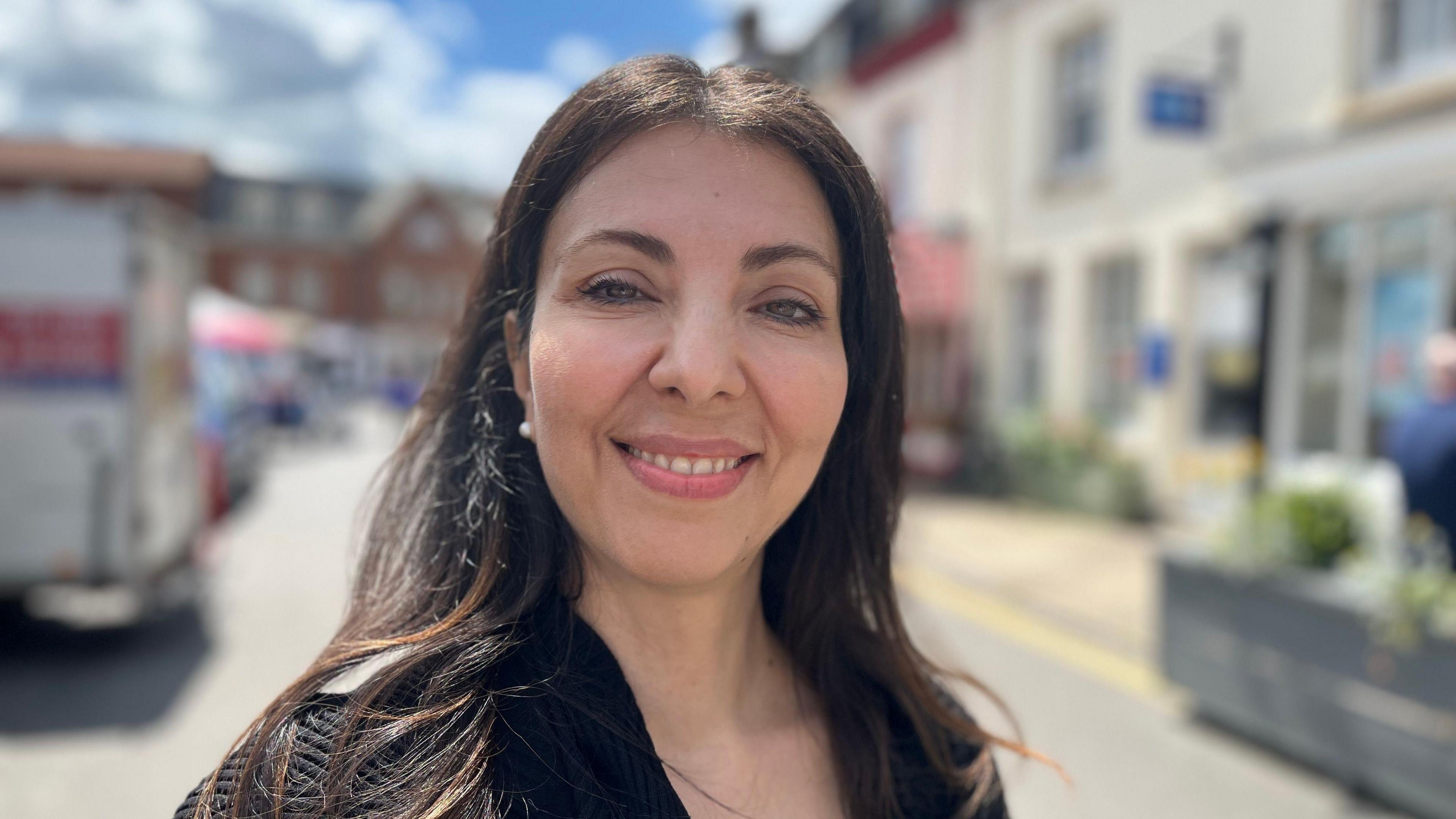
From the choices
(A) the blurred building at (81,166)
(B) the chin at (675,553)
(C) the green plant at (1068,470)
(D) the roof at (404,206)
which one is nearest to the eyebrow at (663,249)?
(B) the chin at (675,553)

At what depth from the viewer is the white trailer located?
6.28m

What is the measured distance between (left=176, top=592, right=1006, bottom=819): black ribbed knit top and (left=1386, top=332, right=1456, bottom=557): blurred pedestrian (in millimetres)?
4554

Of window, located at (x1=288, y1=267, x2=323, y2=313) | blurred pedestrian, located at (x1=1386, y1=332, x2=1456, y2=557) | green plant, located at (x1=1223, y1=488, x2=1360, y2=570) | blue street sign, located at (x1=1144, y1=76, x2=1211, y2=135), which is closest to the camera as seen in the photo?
blurred pedestrian, located at (x1=1386, y1=332, x2=1456, y2=557)

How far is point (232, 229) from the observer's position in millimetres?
47156

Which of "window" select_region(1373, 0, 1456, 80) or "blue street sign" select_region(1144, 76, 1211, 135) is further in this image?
"blue street sign" select_region(1144, 76, 1211, 135)

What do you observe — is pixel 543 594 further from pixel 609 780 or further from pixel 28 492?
pixel 28 492

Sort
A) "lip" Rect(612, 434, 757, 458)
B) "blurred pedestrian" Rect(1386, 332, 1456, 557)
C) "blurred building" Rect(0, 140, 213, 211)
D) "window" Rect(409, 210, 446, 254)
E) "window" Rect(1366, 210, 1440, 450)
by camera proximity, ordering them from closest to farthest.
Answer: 1. "lip" Rect(612, 434, 757, 458)
2. "blurred pedestrian" Rect(1386, 332, 1456, 557)
3. "window" Rect(1366, 210, 1440, 450)
4. "blurred building" Rect(0, 140, 213, 211)
5. "window" Rect(409, 210, 446, 254)

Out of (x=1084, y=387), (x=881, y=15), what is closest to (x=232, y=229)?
(x=881, y=15)

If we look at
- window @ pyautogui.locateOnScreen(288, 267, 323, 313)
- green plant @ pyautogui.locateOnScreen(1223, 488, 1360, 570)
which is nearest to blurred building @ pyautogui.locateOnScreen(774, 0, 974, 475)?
green plant @ pyautogui.locateOnScreen(1223, 488, 1360, 570)

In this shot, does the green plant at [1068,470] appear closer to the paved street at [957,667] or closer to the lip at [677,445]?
the paved street at [957,667]

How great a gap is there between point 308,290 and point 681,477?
51350 millimetres

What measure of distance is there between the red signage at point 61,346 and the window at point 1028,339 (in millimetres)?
10447

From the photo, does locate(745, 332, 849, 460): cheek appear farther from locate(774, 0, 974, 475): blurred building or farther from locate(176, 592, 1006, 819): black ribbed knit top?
locate(774, 0, 974, 475): blurred building

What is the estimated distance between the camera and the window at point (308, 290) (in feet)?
159
